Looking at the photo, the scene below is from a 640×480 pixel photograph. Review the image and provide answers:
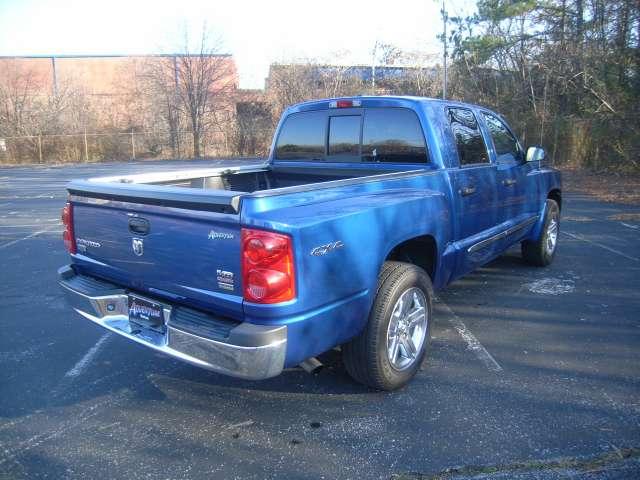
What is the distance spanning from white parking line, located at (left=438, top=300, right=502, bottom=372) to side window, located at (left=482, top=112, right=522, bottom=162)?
161 centimetres

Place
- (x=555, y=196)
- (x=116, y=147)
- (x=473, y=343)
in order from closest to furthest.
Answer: (x=473, y=343)
(x=555, y=196)
(x=116, y=147)

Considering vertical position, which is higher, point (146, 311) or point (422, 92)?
point (422, 92)

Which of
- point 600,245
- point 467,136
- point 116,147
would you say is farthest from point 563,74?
point 116,147

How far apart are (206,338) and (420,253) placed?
1.92 m

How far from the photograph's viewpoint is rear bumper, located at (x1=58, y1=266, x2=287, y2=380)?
262 cm

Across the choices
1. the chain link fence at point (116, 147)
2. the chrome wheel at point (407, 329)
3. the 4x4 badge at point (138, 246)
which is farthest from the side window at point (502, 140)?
the chain link fence at point (116, 147)

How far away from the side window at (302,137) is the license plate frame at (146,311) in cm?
233

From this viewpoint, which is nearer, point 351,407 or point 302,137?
point 351,407

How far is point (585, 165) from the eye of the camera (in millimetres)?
18406

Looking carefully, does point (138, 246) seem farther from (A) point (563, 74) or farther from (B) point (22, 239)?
(A) point (563, 74)

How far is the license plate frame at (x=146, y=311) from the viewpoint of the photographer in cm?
305

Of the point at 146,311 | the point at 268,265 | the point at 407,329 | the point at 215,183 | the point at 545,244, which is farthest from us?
the point at 545,244

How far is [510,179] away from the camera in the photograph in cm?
517

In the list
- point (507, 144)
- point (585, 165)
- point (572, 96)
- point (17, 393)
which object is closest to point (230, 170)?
point (17, 393)
